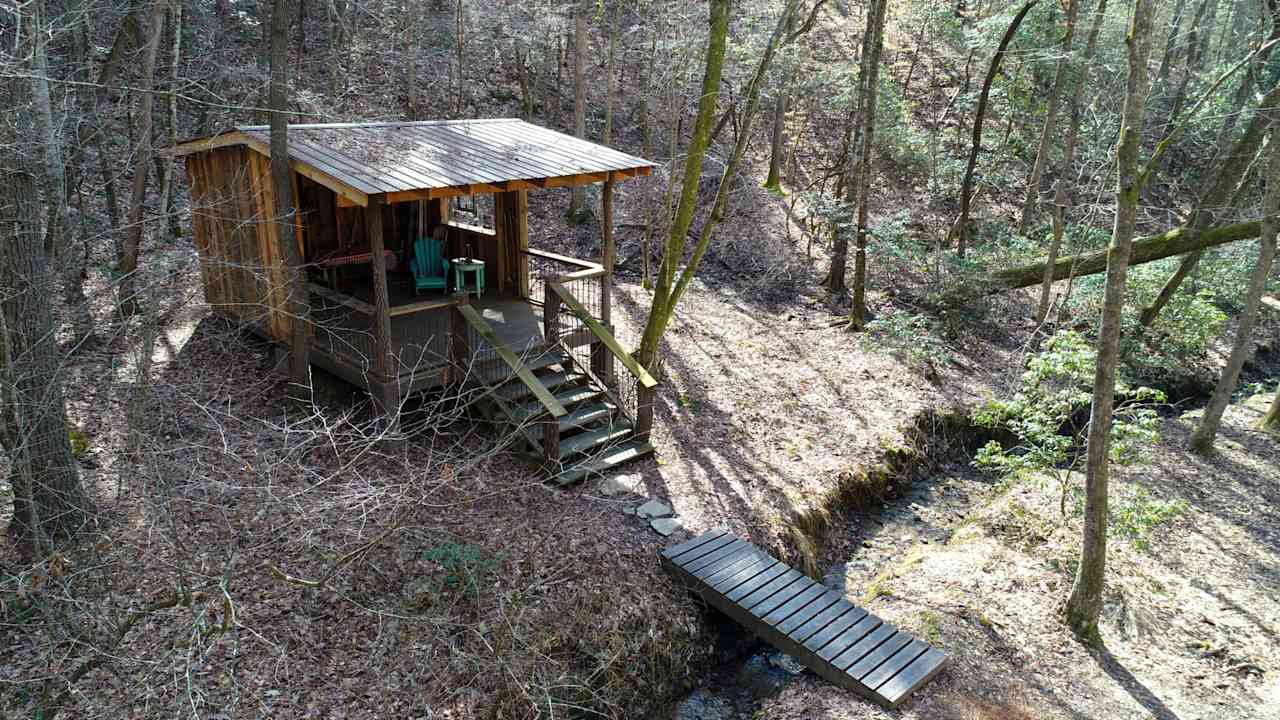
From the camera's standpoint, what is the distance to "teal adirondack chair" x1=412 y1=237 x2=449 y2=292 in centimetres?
1038

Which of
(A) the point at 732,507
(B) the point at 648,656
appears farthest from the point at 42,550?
(A) the point at 732,507

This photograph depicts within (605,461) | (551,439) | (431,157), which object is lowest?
(605,461)

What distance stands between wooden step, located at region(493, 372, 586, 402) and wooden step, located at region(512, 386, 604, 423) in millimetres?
124

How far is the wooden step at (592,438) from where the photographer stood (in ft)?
28.4

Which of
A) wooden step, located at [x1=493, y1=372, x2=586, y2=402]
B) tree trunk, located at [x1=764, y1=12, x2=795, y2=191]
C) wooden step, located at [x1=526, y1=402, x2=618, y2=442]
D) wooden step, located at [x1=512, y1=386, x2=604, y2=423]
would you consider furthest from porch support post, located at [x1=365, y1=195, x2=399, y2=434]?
tree trunk, located at [x1=764, y1=12, x2=795, y2=191]

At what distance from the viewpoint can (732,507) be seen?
29.2 feet

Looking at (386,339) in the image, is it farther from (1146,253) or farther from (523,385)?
(1146,253)

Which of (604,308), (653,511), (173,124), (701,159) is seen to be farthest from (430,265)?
(653,511)

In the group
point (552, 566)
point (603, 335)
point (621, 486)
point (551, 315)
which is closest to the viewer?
point (552, 566)

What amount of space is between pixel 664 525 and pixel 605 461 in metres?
1.06

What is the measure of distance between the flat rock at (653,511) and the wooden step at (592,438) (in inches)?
36.3

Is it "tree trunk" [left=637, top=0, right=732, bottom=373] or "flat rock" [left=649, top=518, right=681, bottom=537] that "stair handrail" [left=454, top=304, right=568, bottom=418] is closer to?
"flat rock" [left=649, top=518, right=681, bottom=537]

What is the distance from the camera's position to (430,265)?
10.8 meters

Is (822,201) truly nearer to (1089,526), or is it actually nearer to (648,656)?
(1089,526)
